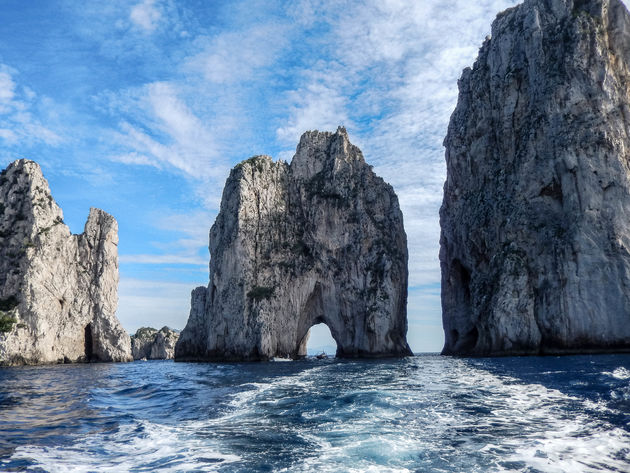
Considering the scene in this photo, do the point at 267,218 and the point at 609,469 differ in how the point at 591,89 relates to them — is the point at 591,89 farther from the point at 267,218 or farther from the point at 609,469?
the point at 609,469

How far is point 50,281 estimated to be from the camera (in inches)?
2894

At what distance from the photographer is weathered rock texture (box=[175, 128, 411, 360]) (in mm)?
72000

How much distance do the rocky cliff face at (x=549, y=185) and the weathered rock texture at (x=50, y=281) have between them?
64.0m

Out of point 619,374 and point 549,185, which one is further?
point 549,185

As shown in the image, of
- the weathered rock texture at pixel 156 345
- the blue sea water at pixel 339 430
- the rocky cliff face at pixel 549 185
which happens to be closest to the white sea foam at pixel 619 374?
the blue sea water at pixel 339 430

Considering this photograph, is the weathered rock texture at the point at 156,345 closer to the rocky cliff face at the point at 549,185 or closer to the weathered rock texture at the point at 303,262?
the weathered rock texture at the point at 303,262

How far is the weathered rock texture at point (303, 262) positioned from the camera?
236ft


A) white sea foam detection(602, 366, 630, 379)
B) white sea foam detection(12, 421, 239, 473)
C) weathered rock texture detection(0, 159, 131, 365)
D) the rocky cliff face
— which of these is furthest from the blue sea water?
weathered rock texture detection(0, 159, 131, 365)

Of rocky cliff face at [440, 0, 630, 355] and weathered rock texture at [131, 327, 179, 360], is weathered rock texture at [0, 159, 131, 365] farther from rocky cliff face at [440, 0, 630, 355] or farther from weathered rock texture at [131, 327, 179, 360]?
rocky cliff face at [440, 0, 630, 355]

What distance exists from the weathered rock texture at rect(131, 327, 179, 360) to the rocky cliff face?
92804mm

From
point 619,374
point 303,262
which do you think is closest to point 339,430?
point 619,374

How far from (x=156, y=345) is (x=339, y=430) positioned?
133 meters

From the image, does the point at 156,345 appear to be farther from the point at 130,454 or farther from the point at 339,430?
the point at 339,430

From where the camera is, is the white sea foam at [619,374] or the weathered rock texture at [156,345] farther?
the weathered rock texture at [156,345]
